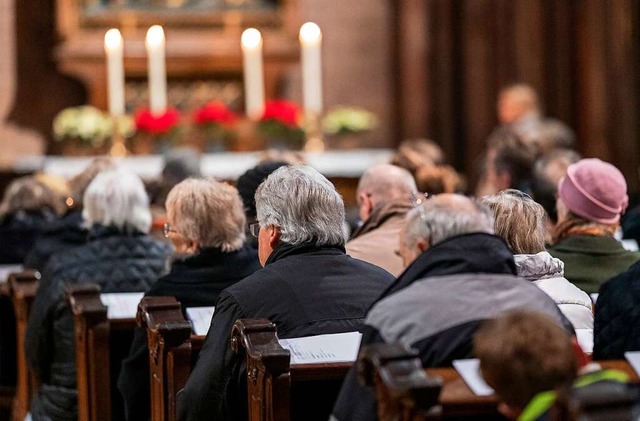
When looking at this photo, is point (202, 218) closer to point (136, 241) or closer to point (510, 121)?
point (136, 241)

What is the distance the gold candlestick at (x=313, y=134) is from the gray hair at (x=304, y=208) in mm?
5372

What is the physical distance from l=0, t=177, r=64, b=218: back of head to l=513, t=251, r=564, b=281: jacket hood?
3112mm

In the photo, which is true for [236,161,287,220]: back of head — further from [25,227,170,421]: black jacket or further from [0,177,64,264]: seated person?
[0,177,64,264]: seated person

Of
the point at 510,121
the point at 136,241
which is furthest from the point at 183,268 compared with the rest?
the point at 510,121

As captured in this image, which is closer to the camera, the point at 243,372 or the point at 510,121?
the point at 243,372

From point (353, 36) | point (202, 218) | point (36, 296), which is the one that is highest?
point (353, 36)

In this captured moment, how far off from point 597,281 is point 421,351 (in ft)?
5.74

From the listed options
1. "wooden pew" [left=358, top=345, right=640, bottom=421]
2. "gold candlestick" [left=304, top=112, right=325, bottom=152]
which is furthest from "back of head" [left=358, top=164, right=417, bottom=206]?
"gold candlestick" [left=304, top=112, right=325, bottom=152]

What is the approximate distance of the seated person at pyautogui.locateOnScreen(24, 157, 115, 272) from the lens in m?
5.52

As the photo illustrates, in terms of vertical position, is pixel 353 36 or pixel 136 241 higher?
pixel 353 36

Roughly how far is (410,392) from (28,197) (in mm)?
3935

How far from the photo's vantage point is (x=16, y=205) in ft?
19.8

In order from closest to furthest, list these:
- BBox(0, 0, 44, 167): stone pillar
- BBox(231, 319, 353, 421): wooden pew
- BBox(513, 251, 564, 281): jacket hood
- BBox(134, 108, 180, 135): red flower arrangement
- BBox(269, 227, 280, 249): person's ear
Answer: BBox(231, 319, 353, 421): wooden pew → BBox(513, 251, 564, 281): jacket hood → BBox(269, 227, 280, 249): person's ear → BBox(134, 108, 180, 135): red flower arrangement → BBox(0, 0, 44, 167): stone pillar

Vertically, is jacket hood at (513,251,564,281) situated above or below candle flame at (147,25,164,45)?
below
